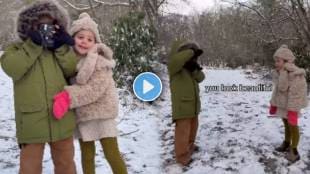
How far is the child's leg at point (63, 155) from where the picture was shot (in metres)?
3.52

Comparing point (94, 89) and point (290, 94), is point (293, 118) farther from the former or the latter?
point (94, 89)

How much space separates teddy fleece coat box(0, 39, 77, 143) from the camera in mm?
3250

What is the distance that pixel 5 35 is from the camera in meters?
18.6

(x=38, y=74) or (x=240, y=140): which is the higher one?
(x=38, y=74)

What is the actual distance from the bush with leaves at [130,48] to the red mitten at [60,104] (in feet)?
20.3

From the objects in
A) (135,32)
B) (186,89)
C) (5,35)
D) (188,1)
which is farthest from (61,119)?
(5,35)

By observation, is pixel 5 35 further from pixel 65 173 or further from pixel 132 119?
pixel 65 173

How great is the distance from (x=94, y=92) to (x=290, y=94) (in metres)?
2.83

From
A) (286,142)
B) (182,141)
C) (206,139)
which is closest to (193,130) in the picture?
(182,141)

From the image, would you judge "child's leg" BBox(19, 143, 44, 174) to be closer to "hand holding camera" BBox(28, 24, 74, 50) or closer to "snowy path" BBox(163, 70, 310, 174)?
"hand holding camera" BBox(28, 24, 74, 50)

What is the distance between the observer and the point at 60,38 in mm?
3418

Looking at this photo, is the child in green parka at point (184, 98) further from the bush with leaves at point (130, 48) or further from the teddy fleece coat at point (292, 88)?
the bush with leaves at point (130, 48)

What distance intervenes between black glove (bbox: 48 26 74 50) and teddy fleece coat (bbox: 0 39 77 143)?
0.06 meters

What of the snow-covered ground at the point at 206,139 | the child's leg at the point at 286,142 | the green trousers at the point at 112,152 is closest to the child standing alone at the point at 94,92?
the green trousers at the point at 112,152
